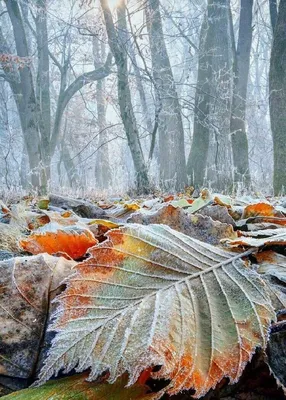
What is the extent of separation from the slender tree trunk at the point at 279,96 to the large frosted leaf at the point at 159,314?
630 cm

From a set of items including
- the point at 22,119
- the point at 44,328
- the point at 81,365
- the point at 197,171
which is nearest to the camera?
the point at 81,365

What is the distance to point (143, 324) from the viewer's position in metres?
0.51

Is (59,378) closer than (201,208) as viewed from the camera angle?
Yes

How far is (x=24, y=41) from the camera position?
12516mm

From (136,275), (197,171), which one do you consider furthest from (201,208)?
(197,171)

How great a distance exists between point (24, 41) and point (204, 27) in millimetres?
5689

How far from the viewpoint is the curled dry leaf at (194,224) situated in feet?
3.53

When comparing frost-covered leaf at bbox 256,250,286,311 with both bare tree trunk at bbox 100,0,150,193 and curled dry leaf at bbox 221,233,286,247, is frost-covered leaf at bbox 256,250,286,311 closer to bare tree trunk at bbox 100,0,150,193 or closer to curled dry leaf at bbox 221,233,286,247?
curled dry leaf at bbox 221,233,286,247

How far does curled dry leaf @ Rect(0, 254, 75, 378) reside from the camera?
523 mm

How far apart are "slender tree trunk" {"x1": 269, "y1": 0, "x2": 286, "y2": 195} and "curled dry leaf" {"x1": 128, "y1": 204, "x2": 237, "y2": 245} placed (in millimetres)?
5795

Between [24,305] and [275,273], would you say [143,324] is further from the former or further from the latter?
[275,273]

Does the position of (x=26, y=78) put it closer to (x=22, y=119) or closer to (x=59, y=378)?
(x=22, y=119)

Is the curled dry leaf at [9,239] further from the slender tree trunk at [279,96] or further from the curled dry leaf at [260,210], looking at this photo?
the slender tree trunk at [279,96]

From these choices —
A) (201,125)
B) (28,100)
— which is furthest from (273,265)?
(28,100)
